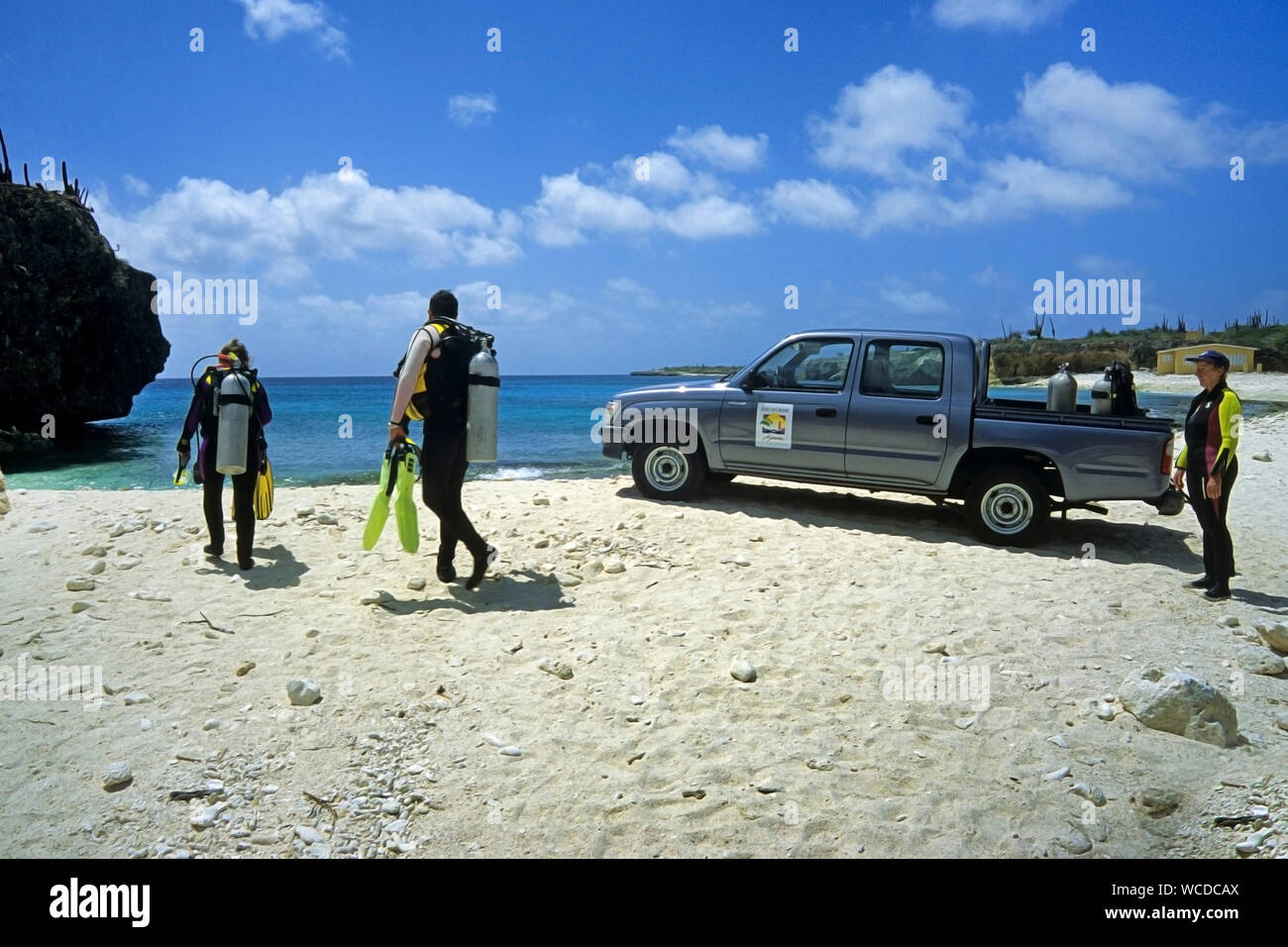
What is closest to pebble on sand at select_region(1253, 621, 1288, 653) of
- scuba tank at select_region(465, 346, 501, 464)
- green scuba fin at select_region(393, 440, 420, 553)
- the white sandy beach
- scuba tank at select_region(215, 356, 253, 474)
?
the white sandy beach

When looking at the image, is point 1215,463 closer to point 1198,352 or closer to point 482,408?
point 482,408

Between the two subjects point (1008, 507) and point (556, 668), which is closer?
point (556, 668)

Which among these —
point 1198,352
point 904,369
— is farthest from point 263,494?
point 1198,352

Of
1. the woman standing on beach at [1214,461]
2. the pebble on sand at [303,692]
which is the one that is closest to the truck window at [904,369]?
the woman standing on beach at [1214,461]

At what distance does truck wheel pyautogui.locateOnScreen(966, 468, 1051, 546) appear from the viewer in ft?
25.8

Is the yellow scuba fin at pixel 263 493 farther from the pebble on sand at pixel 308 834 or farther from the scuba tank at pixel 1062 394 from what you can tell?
the scuba tank at pixel 1062 394

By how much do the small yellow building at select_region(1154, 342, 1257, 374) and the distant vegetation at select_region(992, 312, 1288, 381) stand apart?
159 cm

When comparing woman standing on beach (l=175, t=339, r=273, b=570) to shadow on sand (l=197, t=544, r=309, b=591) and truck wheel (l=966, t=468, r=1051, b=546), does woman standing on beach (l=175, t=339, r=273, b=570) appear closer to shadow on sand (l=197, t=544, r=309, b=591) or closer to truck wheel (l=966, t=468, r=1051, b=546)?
shadow on sand (l=197, t=544, r=309, b=591)

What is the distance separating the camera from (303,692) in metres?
4.30

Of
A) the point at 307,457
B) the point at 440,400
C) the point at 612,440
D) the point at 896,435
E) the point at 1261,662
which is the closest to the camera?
the point at 1261,662

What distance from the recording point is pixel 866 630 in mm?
5484

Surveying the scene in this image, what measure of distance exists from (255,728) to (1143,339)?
8925cm

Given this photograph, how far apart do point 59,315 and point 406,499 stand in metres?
29.6
